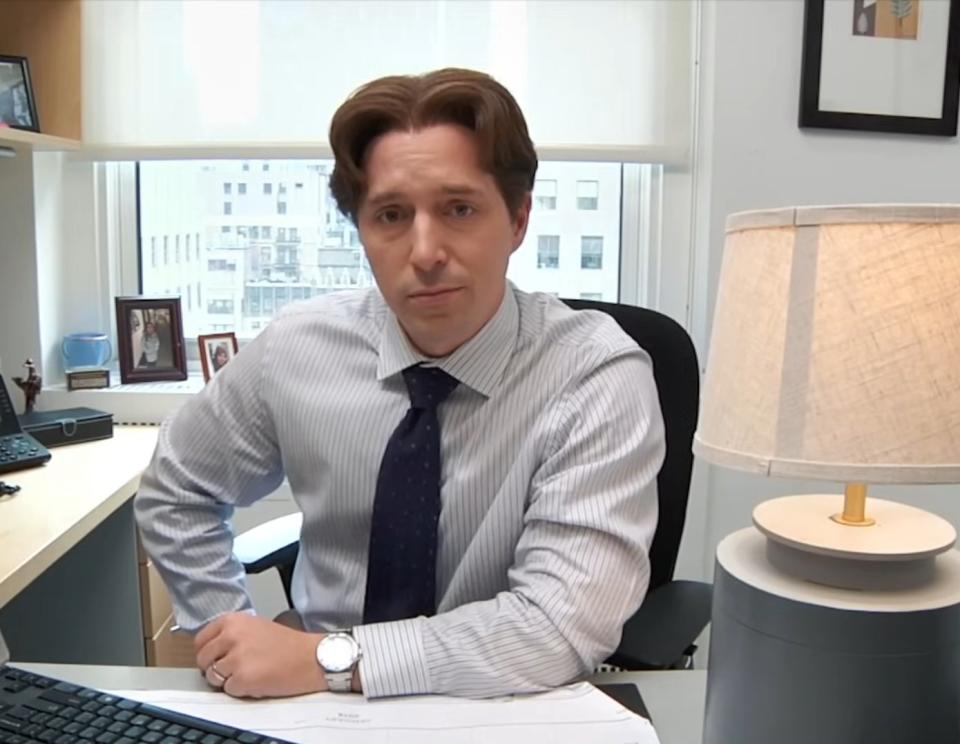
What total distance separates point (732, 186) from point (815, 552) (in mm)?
1464

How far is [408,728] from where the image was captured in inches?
32.3

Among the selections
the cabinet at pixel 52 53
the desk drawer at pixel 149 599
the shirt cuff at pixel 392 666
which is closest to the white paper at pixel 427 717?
the shirt cuff at pixel 392 666

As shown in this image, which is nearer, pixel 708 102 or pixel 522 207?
pixel 522 207

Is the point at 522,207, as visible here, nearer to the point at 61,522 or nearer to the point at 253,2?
the point at 61,522

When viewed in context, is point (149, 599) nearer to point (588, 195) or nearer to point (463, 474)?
point (463, 474)

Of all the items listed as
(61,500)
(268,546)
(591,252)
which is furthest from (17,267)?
(591,252)

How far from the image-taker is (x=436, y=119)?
3.59 feet

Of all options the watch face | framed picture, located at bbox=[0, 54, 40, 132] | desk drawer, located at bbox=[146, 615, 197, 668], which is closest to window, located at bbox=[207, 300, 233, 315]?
framed picture, located at bbox=[0, 54, 40, 132]

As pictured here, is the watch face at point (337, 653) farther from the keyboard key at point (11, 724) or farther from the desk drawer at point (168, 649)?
the desk drawer at point (168, 649)

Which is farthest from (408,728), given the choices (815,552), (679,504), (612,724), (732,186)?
(732,186)

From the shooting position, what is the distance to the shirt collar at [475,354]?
3.73 feet

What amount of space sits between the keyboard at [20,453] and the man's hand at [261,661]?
88cm

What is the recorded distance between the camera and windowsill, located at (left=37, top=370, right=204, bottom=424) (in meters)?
2.12

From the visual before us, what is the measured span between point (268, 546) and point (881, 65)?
1620 mm
